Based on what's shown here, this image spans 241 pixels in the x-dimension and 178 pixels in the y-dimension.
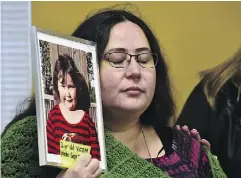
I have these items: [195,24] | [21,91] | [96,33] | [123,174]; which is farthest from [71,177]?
Result: [195,24]

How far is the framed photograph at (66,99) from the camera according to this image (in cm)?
89

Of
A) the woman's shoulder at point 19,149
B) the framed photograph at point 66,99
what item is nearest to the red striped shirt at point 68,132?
the framed photograph at point 66,99

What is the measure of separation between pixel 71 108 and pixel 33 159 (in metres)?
0.13

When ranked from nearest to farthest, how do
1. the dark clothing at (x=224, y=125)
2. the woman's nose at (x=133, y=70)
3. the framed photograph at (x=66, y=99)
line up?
the framed photograph at (x=66, y=99)
the woman's nose at (x=133, y=70)
the dark clothing at (x=224, y=125)

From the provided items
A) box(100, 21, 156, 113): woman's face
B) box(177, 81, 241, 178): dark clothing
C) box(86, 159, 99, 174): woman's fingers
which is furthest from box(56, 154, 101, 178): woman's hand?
box(177, 81, 241, 178): dark clothing

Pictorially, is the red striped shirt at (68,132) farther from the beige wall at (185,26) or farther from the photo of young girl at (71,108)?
the beige wall at (185,26)

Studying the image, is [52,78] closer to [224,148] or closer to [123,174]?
[123,174]

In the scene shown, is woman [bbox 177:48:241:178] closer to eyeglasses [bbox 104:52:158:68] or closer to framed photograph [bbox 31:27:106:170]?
eyeglasses [bbox 104:52:158:68]

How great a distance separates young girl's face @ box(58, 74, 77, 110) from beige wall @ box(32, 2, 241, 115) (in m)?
0.56

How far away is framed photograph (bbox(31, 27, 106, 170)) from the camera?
886 millimetres

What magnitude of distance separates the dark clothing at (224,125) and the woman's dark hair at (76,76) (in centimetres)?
55

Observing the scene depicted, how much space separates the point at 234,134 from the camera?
4.77 feet

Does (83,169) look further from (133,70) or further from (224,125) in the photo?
(224,125)

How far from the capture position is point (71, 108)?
3.07 ft
